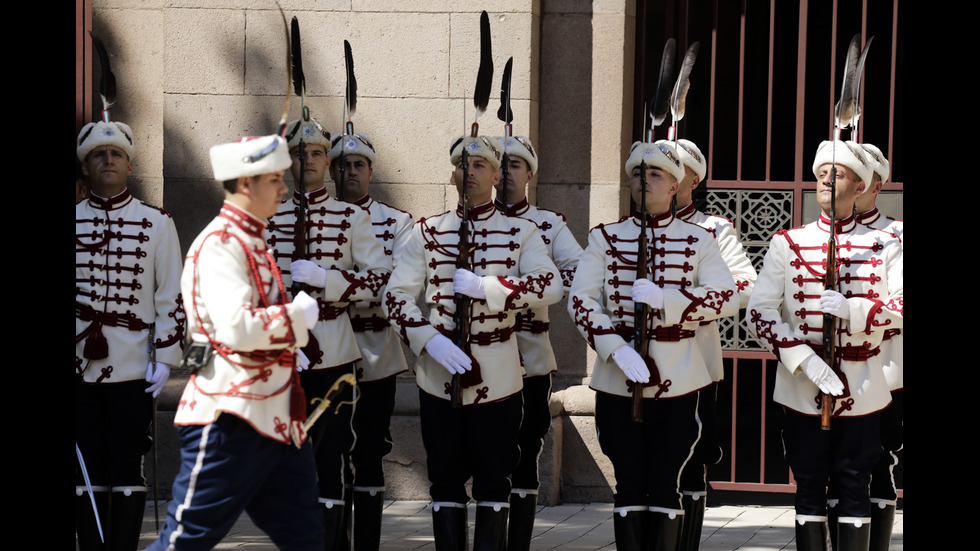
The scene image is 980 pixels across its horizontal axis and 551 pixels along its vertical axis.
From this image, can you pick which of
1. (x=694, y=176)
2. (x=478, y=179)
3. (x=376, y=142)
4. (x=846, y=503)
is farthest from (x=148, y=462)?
(x=846, y=503)

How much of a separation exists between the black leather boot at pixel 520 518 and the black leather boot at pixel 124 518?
5.92 feet

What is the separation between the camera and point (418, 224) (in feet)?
20.2

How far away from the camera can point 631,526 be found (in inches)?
227

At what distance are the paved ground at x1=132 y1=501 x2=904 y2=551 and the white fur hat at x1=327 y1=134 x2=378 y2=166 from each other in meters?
2.14

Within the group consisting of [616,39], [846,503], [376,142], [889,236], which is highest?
[616,39]

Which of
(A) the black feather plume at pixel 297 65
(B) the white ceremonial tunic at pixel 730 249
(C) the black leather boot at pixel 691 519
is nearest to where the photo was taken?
(C) the black leather boot at pixel 691 519

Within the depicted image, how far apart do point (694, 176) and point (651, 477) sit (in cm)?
179

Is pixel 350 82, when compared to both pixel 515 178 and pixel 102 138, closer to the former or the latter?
pixel 515 178

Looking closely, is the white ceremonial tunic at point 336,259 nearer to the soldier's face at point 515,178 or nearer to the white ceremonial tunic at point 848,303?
the soldier's face at point 515,178

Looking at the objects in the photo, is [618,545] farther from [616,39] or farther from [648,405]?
[616,39]

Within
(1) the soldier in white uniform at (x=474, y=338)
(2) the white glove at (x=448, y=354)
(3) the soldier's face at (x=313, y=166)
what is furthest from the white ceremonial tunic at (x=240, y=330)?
(3) the soldier's face at (x=313, y=166)

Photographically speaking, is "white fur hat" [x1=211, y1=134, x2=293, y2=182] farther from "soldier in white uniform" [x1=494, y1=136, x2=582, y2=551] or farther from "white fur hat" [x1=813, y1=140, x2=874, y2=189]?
"white fur hat" [x1=813, y1=140, x2=874, y2=189]

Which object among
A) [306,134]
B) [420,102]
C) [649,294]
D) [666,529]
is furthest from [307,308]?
[420,102]

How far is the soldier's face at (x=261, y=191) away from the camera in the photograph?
4637 mm
